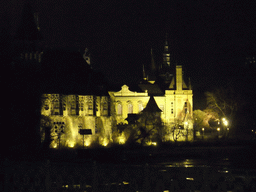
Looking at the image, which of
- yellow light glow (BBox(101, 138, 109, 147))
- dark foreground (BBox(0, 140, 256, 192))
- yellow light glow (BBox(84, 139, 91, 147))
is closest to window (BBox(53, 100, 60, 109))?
yellow light glow (BBox(84, 139, 91, 147))

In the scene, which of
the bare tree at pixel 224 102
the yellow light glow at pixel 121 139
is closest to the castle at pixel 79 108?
the yellow light glow at pixel 121 139

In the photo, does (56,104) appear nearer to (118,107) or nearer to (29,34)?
(29,34)

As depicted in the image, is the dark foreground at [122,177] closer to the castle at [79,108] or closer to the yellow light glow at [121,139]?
the castle at [79,108]

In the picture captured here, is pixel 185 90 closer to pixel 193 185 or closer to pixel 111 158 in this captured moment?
pixel 111 158

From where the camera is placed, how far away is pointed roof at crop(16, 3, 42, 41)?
7344 cm

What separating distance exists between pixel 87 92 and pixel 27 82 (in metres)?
28.6

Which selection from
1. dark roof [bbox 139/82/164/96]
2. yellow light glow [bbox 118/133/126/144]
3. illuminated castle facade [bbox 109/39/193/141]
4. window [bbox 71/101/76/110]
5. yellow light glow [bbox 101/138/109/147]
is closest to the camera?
yellow light glow [bbox 101/138/109/147]

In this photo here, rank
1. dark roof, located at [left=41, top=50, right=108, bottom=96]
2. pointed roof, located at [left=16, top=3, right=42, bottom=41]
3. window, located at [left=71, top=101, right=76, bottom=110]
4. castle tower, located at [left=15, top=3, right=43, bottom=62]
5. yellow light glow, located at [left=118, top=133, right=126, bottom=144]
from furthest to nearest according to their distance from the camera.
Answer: pointed roof, located at [left=16, top=3, right=42, bottom=41]
castle tower, located at [left=15, top=3, right=43, bottom=62]
yellow light glow, located at [left=118, top=133, right=126, bottom=144]
window, located at [left=71, top=101, right=76, bottom=110]
dark roof, located at [left=41, top=50, right=108, bottom=96]

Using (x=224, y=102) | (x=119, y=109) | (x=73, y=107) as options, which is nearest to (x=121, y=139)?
(x=73, y=107)

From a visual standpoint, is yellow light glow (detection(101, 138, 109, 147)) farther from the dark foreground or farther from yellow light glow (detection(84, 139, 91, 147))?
the dark foreground

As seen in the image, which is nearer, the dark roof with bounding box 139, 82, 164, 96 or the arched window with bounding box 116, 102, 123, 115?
the arched window with bounding box 116, 102, 123, 115

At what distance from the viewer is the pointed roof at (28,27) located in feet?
241

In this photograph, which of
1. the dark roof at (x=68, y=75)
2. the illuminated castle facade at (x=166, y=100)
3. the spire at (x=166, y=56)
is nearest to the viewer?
the dark roof at (x=68, y=75)

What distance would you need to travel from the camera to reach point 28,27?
73.8 m
